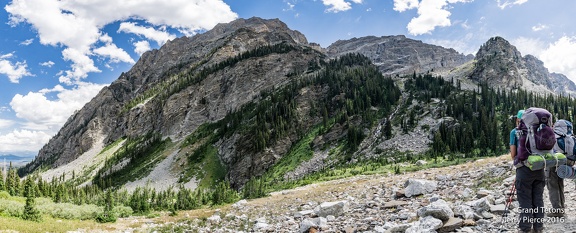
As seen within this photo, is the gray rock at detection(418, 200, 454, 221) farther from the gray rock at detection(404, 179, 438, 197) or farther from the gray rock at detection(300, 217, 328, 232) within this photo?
the gray rock at detection(404, 179, 438, 197)

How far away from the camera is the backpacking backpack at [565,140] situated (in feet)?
29.3

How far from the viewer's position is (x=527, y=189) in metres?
8.73

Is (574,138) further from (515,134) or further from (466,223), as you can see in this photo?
(466,223)

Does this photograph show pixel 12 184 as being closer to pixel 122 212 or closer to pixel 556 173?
pixel 122 212

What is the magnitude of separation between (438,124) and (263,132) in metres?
42.3

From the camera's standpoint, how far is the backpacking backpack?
8.95 meters

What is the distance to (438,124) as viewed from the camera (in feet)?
207

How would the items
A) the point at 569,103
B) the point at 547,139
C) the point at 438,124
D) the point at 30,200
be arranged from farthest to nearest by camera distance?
1. the point at 569,103
2. the point at 438,124
3. the point at 30,200
4. the point at 547,139

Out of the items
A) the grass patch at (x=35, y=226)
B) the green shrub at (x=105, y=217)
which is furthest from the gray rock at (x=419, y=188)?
the green shrub at (x=105, y=217)

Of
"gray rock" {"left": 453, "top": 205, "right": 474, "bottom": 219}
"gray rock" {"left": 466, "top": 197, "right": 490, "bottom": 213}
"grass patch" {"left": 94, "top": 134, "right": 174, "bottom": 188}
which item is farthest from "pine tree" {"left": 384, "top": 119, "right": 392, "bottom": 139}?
"grass patch" {"left": 94, "top": 134, "right": 174, "bottom": 188}

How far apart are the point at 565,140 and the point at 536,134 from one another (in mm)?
1423

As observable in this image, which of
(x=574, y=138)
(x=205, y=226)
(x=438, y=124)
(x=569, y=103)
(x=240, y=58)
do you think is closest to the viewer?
(x=574, y=138)

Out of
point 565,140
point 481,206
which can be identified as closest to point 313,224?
point 481,206

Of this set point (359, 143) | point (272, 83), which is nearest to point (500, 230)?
point (359, 143)
